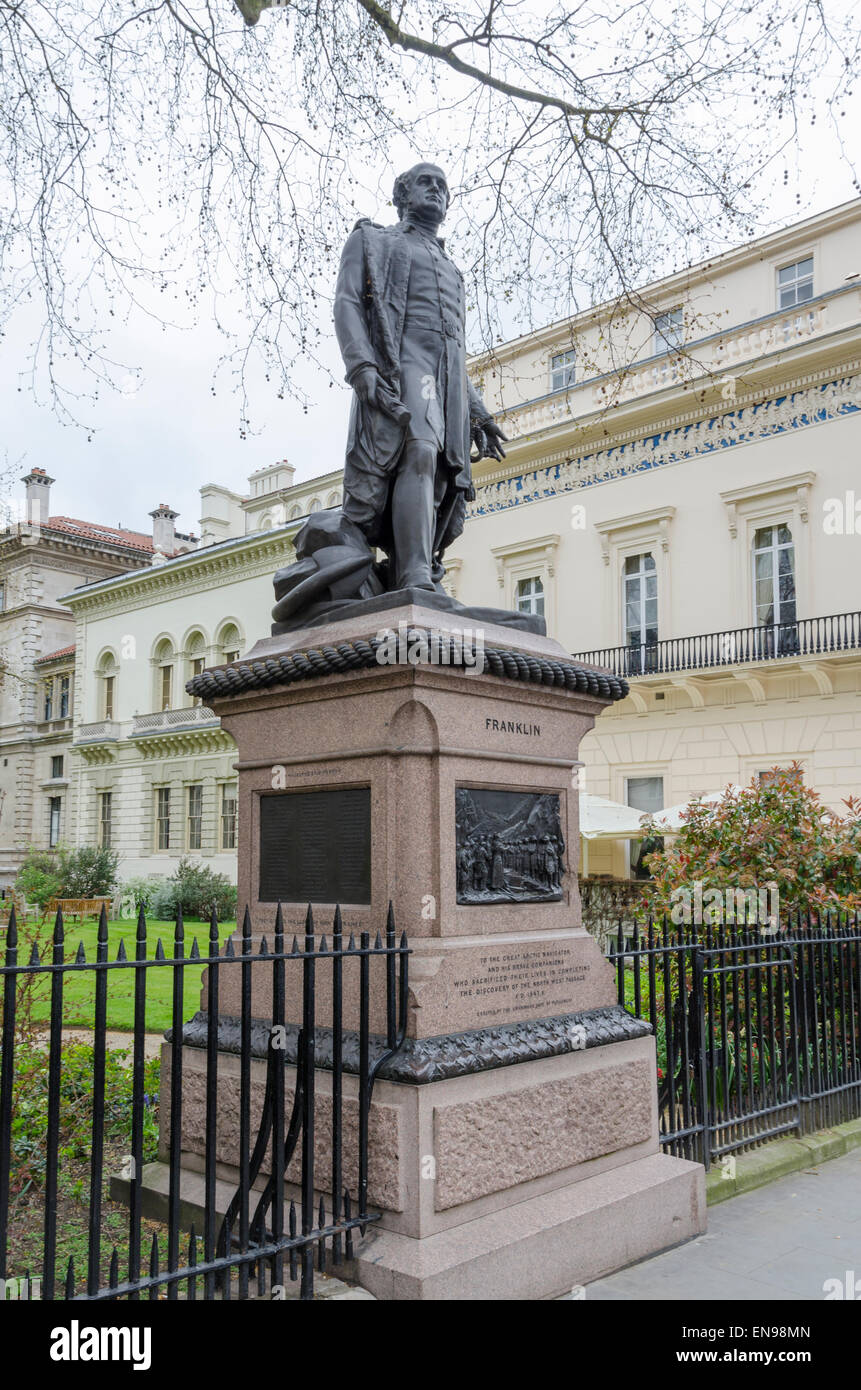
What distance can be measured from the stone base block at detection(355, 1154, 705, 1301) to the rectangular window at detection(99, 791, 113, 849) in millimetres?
36119

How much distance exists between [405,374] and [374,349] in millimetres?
190

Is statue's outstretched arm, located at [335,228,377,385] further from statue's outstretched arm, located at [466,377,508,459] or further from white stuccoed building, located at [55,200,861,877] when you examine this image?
white stuccoed building, located at [55,200,861,877]

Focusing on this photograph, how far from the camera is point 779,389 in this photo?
70.5ft

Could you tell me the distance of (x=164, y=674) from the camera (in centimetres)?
3778

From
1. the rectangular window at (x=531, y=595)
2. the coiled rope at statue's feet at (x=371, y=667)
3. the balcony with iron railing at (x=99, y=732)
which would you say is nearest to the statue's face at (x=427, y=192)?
the coiled rope at statue's feet at (x=371, y=667)

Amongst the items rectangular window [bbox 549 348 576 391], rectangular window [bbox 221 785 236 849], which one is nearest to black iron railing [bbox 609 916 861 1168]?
rectangular window [bbox 549 348 576 391]

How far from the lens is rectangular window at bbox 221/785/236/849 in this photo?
3388 cm

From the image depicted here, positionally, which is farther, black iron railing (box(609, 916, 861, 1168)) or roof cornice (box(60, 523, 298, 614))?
roof cornice (box(60, 523, 298, 614))

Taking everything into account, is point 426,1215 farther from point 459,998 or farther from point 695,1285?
point 695,1285

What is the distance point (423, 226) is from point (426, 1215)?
4.51 metres

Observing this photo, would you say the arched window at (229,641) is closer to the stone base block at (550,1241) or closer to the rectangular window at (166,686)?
the rectangular window at (166,686)

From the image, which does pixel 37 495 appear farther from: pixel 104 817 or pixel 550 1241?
pixel 550 1241

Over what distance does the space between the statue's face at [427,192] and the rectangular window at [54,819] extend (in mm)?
40087

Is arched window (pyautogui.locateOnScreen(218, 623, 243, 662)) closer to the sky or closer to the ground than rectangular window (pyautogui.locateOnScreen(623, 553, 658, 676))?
closer to the sky
